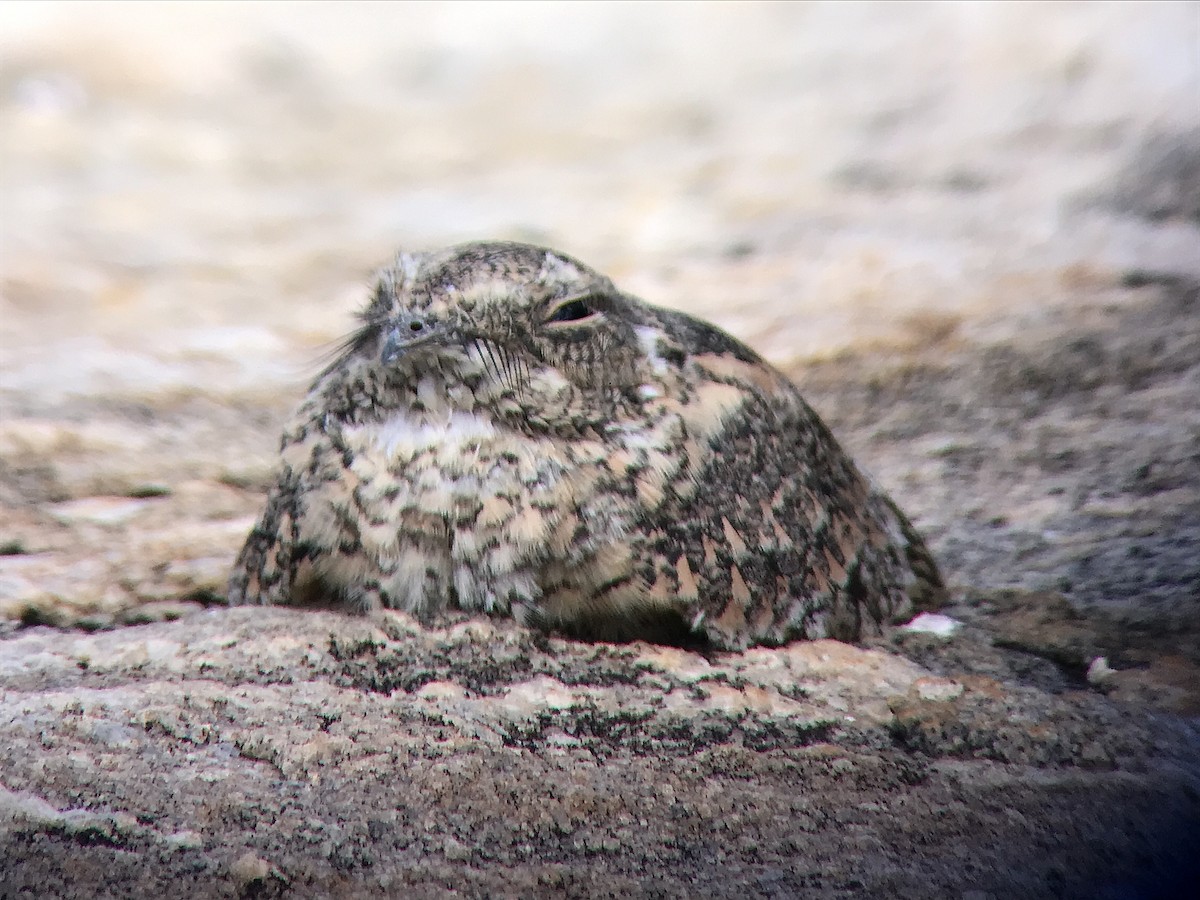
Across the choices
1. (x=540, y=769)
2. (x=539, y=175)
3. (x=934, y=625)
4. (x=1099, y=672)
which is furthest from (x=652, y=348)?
(x=539, y=175)

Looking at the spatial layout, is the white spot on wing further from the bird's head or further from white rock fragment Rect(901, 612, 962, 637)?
white rock fragment Rect(901, 612, 962, 637)

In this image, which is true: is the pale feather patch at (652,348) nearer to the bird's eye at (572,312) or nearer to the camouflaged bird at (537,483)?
the camouflaged bird at (537,483)

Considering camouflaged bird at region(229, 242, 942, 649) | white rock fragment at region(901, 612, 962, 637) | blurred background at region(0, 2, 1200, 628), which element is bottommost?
white rock fragment at region(901, 612, 962, 637)

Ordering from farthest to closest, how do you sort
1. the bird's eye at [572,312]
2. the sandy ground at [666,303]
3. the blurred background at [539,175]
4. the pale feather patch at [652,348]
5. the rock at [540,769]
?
the blurred background at [539,175], the pale feather patch at [652,348], the bird's eye at [572,312], the sandy ground at [666,303], the rock at [540,769]

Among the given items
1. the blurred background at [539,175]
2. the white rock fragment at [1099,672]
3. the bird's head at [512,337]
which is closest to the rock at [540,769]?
the white rock fragment at [1099,672]

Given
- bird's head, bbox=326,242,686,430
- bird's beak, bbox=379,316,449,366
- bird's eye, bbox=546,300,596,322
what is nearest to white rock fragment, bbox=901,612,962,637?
bird's head, bbox=326,242,686,430

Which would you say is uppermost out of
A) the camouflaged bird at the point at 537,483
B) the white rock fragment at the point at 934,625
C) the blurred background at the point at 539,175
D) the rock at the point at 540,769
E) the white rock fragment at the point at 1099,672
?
the blurred background at the point at 539,175

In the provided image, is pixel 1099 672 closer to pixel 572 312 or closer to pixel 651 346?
pixel 651 346

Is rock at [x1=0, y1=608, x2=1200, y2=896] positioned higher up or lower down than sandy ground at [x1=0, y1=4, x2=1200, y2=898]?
lower down
